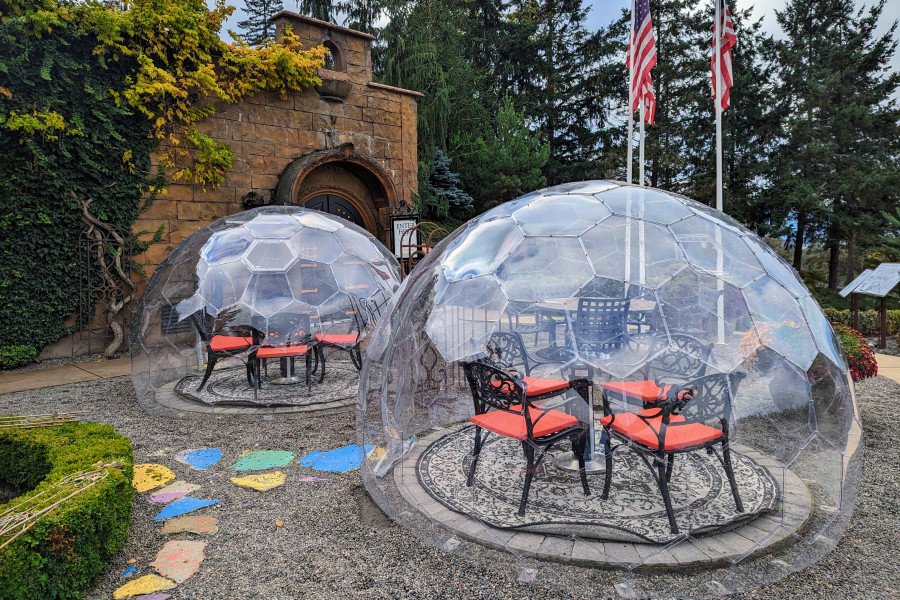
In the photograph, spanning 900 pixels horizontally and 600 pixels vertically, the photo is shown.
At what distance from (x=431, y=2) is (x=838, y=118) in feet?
45.3

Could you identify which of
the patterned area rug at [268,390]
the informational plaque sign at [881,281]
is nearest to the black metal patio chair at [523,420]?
the patterned area rug at [268,390]

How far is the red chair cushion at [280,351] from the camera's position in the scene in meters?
6.16

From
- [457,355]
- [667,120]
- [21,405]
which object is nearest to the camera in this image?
[457,355]

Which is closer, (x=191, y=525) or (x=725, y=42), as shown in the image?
(x=191, y=525)

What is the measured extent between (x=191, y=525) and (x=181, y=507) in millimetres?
301

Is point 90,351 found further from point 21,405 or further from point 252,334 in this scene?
point 252,334

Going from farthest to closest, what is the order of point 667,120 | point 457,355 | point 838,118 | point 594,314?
point 667,120 < point 838,118 < point 457,355 < point 594,314

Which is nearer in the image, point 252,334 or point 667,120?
point 252,334

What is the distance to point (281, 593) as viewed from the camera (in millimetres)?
2633

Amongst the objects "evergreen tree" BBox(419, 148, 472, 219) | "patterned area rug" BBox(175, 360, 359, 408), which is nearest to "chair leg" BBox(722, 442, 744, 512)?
"patterned area rug" BBox(175, 360, 359, 408)

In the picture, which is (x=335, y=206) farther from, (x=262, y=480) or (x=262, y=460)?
(x=262, y=480)

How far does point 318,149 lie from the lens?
1046cm

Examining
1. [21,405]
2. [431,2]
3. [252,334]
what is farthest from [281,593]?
[431,2]

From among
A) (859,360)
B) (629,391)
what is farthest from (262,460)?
(859,360)
